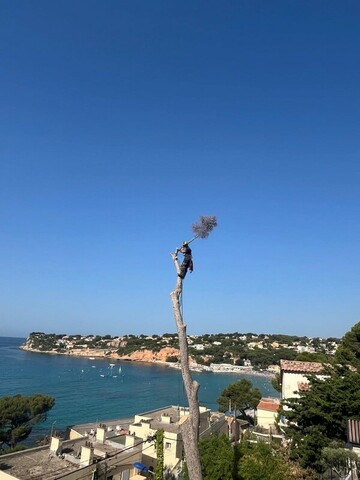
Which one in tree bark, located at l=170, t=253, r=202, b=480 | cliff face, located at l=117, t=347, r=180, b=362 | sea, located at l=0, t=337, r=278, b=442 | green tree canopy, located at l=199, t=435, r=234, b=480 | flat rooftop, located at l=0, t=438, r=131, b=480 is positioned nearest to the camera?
tree bark, located at l=170, t=253, r=202, b=480

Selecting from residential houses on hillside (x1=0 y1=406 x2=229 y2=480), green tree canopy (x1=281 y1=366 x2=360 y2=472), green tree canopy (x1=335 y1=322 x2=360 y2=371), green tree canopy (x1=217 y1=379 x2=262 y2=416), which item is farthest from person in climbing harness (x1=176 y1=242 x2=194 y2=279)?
green tree canopy (x1=217 y1=379 x2=262 y2=416)

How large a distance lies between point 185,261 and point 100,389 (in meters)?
79.8

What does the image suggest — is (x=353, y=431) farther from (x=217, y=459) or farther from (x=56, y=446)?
(x=56, y=446)

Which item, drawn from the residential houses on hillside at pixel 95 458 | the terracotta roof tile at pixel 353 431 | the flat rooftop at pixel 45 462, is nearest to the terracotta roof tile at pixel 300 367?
the residential houses on hillside at pixel 95 458

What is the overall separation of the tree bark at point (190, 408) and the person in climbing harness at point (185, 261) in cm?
7

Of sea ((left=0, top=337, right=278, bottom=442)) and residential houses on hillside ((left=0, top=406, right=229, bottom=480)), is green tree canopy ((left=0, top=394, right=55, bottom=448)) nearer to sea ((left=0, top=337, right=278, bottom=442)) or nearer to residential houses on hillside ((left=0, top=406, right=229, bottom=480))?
sea ((left=0, top=337, right=278, bottom=442))

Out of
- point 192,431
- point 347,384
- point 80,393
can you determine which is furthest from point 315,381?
point 80,393

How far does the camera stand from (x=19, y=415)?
115 ft

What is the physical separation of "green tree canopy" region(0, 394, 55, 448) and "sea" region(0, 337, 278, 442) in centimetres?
238

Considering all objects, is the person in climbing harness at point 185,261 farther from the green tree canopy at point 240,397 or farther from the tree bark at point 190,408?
the green tree canopy at point 240,397

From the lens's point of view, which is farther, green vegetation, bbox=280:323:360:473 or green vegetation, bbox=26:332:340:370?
green vegetation, bbox=26:332:340:370

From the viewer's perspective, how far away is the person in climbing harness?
632 cm

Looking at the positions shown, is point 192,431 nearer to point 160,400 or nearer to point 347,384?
point 347,384

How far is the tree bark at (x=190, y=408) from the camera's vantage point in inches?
228
